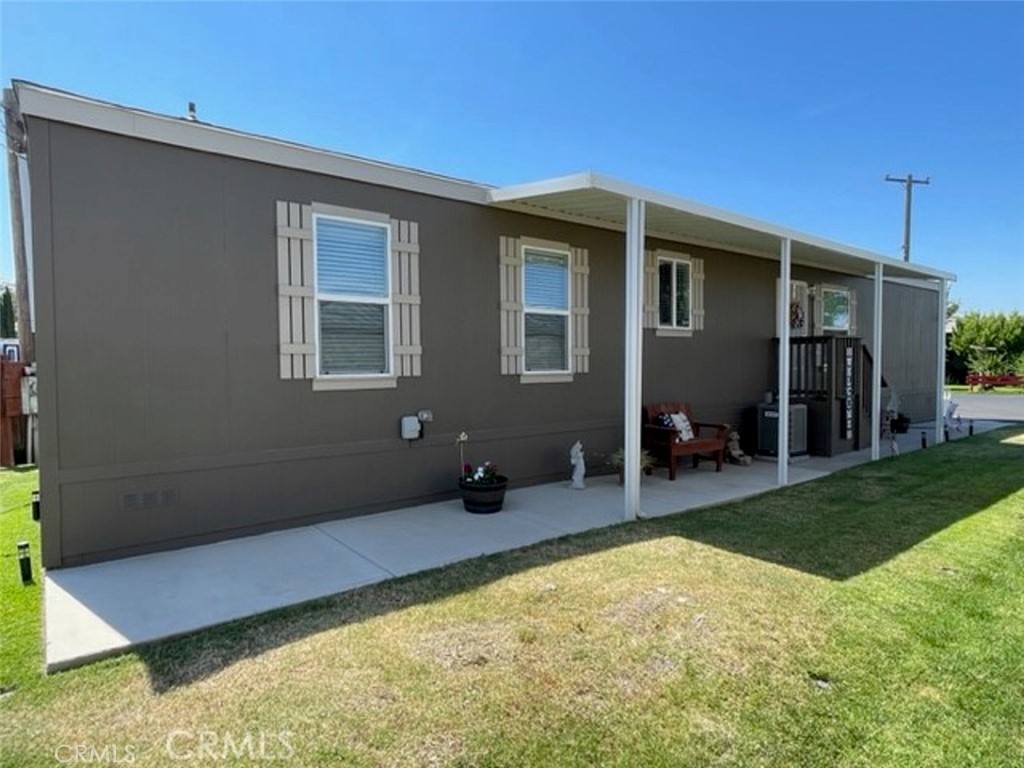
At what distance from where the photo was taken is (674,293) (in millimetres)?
8055

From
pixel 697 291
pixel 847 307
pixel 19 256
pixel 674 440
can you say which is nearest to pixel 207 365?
pixel 674 440

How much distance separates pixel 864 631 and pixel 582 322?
4454 millimetres

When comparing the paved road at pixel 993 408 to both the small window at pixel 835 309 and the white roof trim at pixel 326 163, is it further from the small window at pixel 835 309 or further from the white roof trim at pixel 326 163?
the white roof trim at pixel 326 163

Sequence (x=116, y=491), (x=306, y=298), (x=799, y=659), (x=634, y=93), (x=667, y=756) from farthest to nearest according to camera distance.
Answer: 1. (x=634, y=93)
2. (x=306, y=298)
3. (x=116, y=491)
4. (x=799, y=659)
5. (x=667, y=756)

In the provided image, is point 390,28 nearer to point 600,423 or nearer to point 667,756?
point 600,423

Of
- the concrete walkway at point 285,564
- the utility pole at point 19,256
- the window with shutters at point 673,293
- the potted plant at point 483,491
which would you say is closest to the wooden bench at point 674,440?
the concrete walkway at point 285,564

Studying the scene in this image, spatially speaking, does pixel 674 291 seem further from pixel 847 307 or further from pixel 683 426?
pixel 847 307

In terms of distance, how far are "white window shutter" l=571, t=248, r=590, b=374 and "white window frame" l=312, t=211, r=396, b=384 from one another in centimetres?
230

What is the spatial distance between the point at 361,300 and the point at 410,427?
47.3 inches

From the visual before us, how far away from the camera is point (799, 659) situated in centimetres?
274

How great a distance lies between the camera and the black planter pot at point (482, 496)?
5344mm

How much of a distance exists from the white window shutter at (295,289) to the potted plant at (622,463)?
360 cm

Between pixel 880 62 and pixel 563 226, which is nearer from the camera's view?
pixel 563 226

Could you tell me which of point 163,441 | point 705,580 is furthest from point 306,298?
point 705,580
